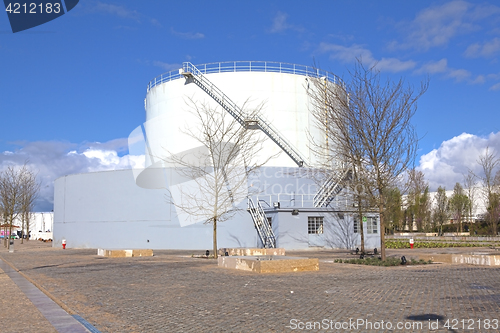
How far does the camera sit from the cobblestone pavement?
6.90 meters

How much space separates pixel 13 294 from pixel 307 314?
7032mm

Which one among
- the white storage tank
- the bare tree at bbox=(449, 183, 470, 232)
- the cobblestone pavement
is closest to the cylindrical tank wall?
the white storage tank

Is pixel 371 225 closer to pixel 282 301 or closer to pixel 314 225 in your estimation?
pixel 314 225

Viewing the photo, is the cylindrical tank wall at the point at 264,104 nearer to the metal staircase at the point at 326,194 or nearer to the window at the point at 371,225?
the metal staircase at the point at 326,194

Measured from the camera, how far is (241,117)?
3291 centimetres

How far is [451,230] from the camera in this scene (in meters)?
65.3

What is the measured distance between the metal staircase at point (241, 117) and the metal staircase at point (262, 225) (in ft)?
16.0

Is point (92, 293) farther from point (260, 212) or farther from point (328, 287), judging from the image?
point (260, 212)

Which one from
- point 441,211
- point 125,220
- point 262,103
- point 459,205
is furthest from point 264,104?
point 459,205

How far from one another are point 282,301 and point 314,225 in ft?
71.7

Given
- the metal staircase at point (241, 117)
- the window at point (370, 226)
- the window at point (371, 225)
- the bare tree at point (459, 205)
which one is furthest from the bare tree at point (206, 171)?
the bare tree at point (459, 205)

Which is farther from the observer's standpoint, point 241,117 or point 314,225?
point 241,117

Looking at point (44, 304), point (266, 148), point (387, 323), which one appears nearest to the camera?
point (387, 323)

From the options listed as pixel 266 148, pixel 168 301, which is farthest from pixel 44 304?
pixel 266 148
